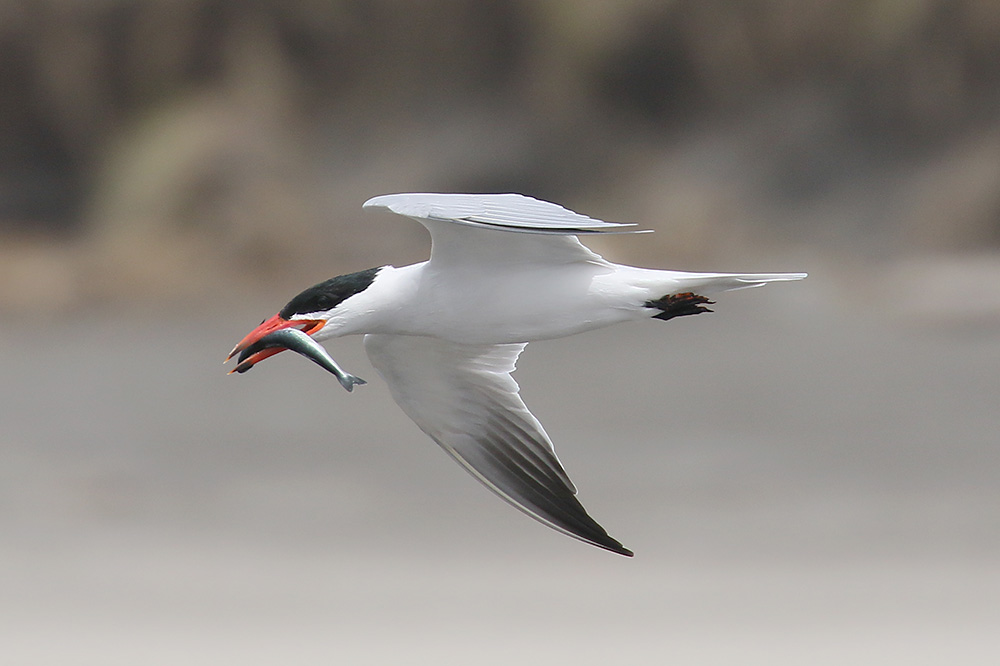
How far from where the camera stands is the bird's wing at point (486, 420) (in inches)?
116

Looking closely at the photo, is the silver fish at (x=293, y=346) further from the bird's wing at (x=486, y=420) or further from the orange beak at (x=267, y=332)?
the bird's wing at (x=486, y=420)

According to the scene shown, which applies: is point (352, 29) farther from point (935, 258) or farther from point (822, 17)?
point (935, 258)

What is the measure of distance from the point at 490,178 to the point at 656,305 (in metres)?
6.36

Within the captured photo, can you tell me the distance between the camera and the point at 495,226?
2082 millimetres

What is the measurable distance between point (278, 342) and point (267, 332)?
0.05 m

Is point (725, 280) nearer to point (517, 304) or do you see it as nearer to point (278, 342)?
point (517, 304)

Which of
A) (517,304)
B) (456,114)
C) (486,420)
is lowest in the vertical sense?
(486,420)

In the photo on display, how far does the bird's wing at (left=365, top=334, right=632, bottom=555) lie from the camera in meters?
2.94

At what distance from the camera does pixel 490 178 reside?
8.70m

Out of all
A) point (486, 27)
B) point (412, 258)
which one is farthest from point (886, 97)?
point (412, 258)

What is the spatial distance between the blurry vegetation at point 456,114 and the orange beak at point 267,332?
6.20 metres

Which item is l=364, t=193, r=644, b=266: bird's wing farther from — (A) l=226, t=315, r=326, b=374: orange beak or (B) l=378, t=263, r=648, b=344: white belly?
(A) l=226, t=315, r=326, b=374: orange beak

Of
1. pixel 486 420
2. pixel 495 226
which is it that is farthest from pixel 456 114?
pixel 495 226

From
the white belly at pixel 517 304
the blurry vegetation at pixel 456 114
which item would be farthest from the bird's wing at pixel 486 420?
the blurry vegetation at pixel 456 114
